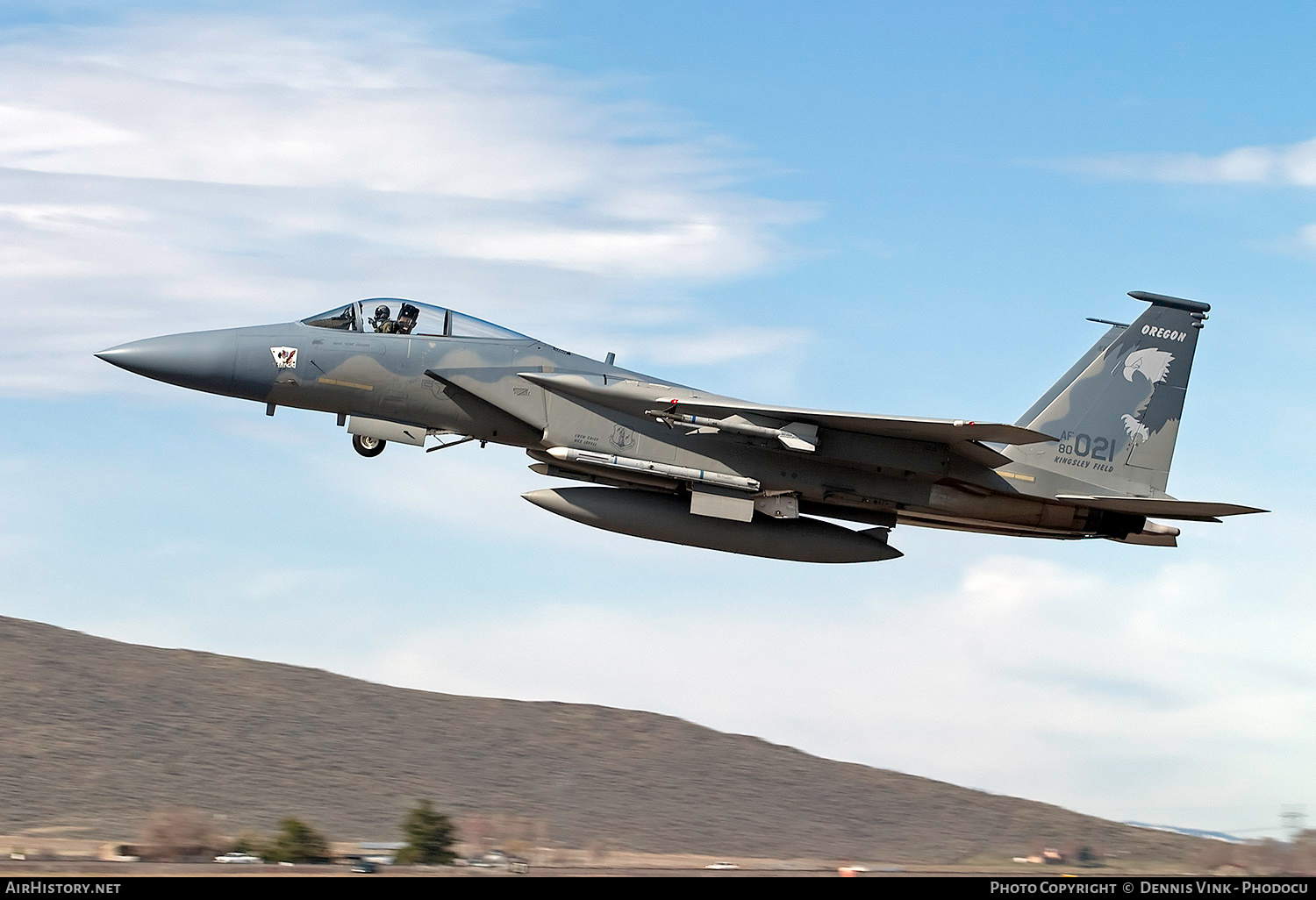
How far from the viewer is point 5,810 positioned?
1847 inches

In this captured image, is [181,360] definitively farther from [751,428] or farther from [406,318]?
[751,428]

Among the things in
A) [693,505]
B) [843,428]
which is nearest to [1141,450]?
[843,428]

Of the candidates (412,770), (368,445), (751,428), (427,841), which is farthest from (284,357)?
(412,770)

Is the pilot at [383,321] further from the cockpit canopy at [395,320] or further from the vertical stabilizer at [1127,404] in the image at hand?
the vertical stabilizer at [1127,404]

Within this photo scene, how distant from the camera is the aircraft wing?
17906mm

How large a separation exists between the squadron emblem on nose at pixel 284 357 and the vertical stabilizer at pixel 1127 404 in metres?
11.0

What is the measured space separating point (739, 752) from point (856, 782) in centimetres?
636

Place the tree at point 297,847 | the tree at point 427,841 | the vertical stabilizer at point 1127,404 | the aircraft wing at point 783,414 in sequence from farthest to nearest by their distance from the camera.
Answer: the tree at point 427,841 < the tree at point 297,847 < the vertical stabilizer at point 1127,404 < the aircraft wing at point 783,414

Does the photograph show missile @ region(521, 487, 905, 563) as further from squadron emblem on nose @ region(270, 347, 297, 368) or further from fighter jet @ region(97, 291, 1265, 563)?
squadron emblem on nose @ region(270, 347, 297, 368)

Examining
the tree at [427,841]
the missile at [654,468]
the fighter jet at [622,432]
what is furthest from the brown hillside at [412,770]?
the missile at [654,468]

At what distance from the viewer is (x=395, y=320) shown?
62.5 feet

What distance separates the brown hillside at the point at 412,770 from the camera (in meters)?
52.7
